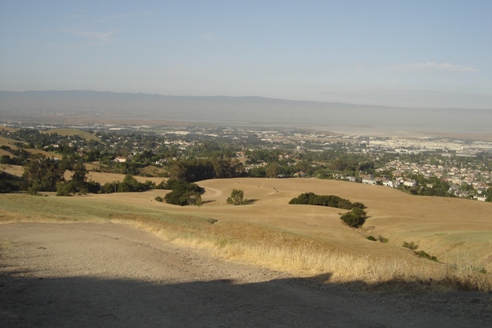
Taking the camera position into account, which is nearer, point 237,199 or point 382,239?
point 382,239

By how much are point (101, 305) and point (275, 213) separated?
102 feet

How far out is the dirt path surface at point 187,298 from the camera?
6.52 m

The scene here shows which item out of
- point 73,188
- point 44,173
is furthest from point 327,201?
point 44,173

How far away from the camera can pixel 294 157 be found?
113500 mm

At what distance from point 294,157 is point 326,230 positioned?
8622 cm

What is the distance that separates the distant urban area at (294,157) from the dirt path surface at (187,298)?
157 feet

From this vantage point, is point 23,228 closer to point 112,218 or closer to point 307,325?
point 112,218

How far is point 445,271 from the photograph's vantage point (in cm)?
934

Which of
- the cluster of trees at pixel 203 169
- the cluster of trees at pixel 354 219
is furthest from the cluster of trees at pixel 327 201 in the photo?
the cluster of trees at pixel 203 169

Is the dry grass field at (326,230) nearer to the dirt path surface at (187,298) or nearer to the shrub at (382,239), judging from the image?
the shrub at (382,239)

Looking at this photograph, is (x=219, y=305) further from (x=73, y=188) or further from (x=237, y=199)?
(x=73, y=188)

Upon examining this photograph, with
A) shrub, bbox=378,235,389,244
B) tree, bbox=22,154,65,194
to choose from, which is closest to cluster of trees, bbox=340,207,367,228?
shrub, bbox=378,235,389,244

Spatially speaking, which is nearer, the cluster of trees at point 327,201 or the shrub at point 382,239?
the shrub at point 382,239

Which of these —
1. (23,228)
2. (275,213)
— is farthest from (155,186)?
(23,228)
